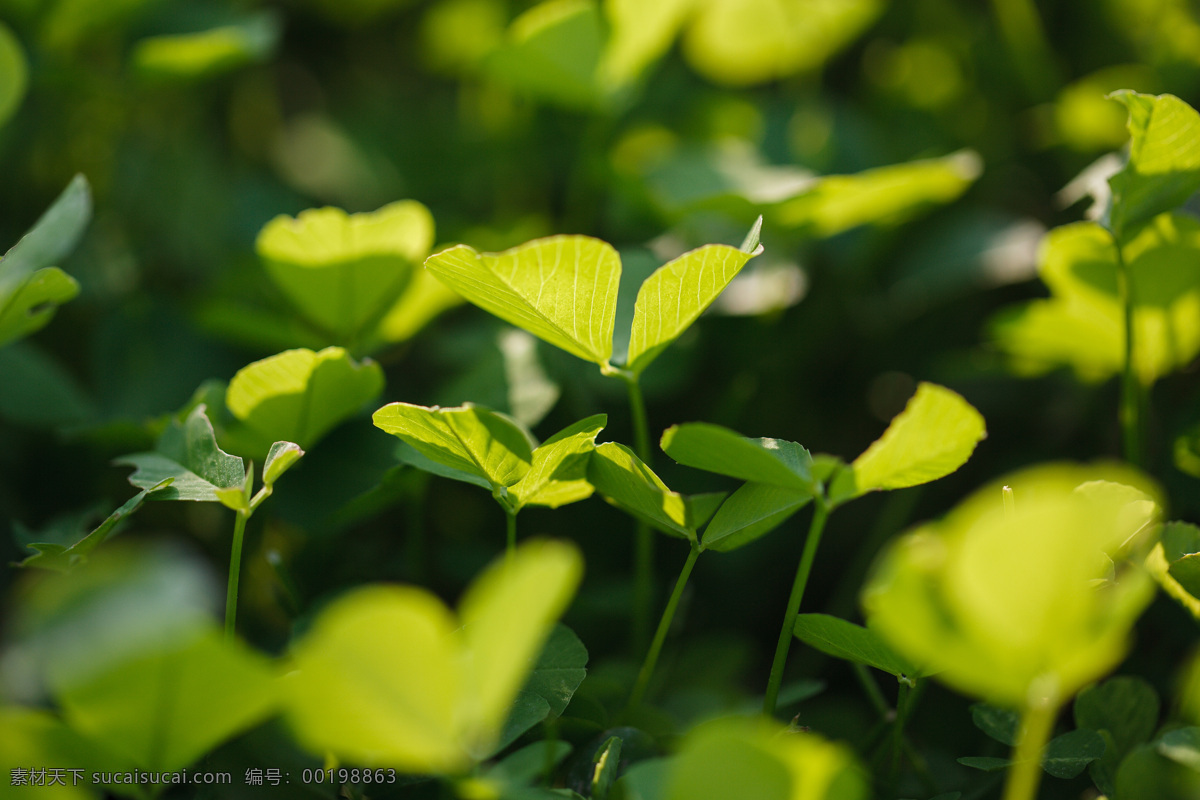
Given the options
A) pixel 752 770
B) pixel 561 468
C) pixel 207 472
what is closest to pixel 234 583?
pixel 207 472

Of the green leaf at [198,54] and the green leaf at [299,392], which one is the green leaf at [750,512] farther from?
the green leaf at [198,54]

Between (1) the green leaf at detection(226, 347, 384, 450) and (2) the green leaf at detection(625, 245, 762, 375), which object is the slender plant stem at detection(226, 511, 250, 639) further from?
(2) the green leaf at detection(625, 245, 762, 375)

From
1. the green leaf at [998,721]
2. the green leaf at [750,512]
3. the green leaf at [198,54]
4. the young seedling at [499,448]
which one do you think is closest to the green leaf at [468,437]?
the young seedling at [499,448]

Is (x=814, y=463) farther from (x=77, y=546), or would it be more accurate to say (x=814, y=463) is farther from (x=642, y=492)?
(x=77, y=546)

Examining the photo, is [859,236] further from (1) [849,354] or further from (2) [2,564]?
(2) [2,564]

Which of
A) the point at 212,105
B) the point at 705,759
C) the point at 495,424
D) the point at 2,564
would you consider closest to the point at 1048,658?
the point at 705,759

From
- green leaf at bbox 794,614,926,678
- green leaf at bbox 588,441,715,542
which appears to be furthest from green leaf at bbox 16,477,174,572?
green leaf at bbox 794,614,926,678

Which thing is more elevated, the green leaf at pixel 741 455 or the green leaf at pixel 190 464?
the green leaf at pixel 741 455

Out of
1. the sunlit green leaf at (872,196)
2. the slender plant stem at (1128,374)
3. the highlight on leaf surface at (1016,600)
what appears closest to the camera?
the highlight on leaf surface at (1016,600)
